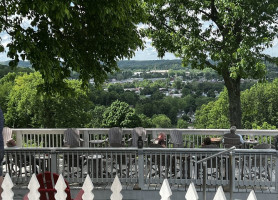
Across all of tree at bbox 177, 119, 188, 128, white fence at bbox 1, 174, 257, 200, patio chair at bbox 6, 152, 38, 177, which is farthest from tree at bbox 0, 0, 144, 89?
tree at bbox 177, 119, 188, 128

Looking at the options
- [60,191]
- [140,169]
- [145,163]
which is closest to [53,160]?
[140,169]

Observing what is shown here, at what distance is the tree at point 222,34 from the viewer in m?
17.3

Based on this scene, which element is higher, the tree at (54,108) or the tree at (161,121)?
the tree at (54,108)

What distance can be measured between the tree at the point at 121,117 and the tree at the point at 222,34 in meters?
25.0

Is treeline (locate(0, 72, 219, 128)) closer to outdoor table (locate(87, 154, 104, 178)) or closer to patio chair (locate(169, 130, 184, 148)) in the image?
patio chair (locate(169, 130, 184, 148))

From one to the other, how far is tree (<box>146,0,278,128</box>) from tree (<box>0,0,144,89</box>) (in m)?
6.03

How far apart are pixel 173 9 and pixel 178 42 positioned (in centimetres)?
172

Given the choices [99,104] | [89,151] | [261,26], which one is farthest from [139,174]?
[99,104]

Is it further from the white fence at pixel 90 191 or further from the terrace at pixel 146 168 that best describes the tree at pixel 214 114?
the white fence at pixel 90 191

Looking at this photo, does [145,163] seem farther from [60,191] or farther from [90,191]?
[90,191]

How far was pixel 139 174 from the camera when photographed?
9.57 metres

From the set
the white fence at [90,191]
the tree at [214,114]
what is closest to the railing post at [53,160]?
the white fence at [90,191]

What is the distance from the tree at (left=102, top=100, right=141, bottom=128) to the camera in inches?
1773

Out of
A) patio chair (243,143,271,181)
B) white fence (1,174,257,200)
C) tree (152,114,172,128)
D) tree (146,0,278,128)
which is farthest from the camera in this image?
tree (152,114,172,128)
